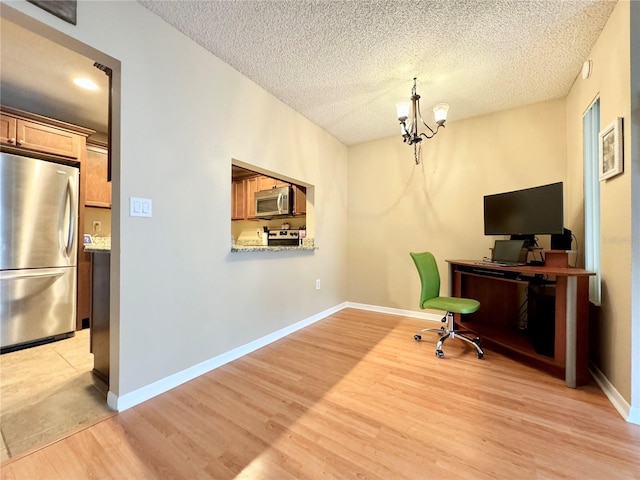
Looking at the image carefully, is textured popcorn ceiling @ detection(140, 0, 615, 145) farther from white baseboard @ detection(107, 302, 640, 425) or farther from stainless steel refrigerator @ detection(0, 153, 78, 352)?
A: white baseboard @ detection(107, 302, 640, 425)

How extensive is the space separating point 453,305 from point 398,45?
2240mm

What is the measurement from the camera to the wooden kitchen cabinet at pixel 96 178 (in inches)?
125

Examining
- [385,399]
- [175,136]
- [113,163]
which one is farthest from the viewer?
[175,136]

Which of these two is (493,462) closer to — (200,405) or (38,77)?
(200,405)

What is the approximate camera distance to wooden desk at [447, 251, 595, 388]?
182cm

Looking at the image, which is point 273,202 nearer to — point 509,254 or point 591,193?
point 509,254

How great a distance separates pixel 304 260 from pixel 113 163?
2072mm

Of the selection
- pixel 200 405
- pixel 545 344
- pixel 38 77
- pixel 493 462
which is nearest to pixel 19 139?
pixel 38 77

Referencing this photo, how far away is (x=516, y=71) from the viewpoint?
228cm

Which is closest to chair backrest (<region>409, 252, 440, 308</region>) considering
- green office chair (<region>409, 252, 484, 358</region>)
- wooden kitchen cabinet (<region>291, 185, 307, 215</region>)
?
green office chair (<region>409, 252, 484, 358</region>)

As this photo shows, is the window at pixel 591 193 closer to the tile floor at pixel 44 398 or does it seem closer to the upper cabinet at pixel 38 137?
the tile floor at pixel 44 398

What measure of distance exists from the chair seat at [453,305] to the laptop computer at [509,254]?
1.40ft

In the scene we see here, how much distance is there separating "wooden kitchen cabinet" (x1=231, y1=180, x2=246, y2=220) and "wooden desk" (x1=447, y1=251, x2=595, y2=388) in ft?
11.4

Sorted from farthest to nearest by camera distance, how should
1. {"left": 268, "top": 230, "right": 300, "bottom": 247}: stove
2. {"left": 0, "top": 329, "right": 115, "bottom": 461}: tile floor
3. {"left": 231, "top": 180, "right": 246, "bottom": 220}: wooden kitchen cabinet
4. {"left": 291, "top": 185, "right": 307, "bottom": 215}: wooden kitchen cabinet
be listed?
1. {"left": 231, "top": 180, "right": 246, "bottom": 220}: wooden kitchen cabinet
2. {"left": 268, "top": 230, "right": 300, "bottom": 247}: stove
3. {"left": 291, "top": 185, "right": 307, "bottom": 215}: wooden kitchen cabinet
4. {"left": 0, "top": 329, "right": 115, "bottom": 461}: tile floor
